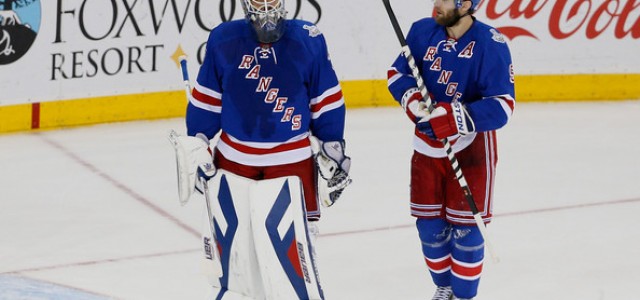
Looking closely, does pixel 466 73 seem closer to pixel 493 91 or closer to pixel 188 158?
pixel 493 91

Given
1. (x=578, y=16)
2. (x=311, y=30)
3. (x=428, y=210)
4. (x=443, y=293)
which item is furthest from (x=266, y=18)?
(x=578, y=16)

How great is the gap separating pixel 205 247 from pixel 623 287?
5.55 feet

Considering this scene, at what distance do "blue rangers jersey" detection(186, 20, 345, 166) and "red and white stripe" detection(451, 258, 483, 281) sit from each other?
73 cm

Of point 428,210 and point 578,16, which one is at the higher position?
point 578,16

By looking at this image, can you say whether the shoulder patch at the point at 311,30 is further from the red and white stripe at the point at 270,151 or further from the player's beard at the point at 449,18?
the player's beard at the point at 449,18

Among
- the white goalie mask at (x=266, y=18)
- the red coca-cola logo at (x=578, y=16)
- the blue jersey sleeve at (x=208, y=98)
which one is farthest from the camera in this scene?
the red coca-cola logo at (x=578, y=16)

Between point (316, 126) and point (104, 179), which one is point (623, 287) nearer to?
point (316, 126)

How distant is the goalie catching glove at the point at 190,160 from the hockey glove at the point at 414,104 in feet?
2.27

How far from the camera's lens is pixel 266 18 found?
3533 mm

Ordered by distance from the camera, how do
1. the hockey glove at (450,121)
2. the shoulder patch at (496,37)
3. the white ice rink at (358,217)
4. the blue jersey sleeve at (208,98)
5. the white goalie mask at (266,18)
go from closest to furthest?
the white goalie mask at (266,18)
the blue jersey sleeve at (208,98)
the hockey glove at (450,121)
the shoulder patch at (496,37)
the white ice rink at (358,217)

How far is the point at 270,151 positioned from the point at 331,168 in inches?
7.2

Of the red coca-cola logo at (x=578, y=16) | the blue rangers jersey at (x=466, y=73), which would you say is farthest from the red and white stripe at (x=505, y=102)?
the red coca-cola logo at (x=578, y=16)

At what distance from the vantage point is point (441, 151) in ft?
13.4

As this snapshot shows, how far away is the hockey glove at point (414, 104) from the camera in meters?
3.96
